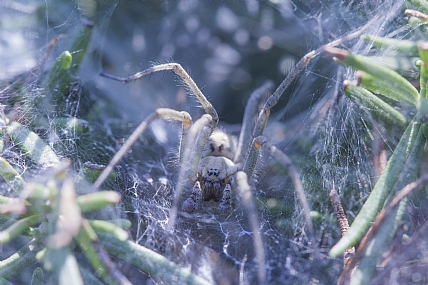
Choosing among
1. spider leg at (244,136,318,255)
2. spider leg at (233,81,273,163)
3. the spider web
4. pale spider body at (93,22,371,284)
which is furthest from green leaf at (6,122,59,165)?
spider leg at (233,81,273,163)

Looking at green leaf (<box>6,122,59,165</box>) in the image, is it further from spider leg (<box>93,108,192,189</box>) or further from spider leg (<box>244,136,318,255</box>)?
spider leg (<box>244,136,318,255</box>)

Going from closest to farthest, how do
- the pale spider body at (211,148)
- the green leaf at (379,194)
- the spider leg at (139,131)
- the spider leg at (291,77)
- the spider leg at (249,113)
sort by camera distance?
1. the green leaf at (379,194)
2. the spider leg at (139,131)
3. the pale spider body at (211,148)
4. the spider leg at (291,77)
5. the spider leg at (249,113)

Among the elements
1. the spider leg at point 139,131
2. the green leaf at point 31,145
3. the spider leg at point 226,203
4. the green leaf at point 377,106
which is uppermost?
the green leaf at point 377,106

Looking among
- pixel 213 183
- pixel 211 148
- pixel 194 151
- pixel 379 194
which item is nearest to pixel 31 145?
pixel 194 151

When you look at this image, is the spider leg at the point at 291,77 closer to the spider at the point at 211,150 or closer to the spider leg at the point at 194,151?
the spider at the point at 211,150

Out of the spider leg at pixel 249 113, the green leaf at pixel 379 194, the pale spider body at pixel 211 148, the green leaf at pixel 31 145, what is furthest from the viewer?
the spider leg at pixel 249 113

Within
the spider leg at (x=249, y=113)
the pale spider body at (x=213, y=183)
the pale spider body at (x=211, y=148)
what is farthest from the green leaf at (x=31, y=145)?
the spider leg at (x=249, y=113)

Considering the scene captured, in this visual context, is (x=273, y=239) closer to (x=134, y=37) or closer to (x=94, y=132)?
(x=94, y=132)
